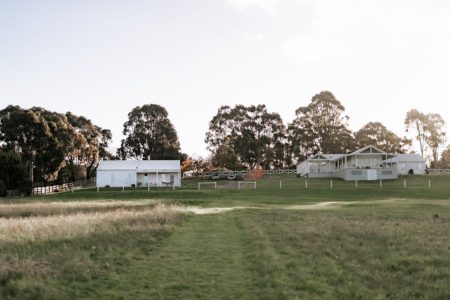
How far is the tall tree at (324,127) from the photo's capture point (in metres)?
93.9

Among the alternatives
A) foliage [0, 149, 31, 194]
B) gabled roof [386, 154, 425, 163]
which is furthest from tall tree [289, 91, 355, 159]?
foliage [0, 149, 31, 194]

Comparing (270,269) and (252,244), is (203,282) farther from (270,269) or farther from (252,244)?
(252,244)

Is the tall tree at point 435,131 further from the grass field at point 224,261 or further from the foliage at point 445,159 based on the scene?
the grass field at point 224,261

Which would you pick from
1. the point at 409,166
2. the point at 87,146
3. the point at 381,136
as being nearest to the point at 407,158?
the point at 409,166

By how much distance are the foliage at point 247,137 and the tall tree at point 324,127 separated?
3746 mm

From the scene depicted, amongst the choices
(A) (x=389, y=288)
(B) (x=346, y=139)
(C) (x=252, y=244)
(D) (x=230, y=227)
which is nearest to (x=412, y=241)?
(C) (x=252, y=244)

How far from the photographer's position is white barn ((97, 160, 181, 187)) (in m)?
66.9

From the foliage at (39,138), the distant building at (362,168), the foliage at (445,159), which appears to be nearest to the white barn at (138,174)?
the foliage at (39,138)

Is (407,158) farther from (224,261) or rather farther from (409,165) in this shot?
(224,261)

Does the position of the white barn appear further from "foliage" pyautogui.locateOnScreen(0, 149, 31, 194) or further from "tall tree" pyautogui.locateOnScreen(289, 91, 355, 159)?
"tall tree" pyautogui.locateOnScreen(289, 91, 355, 159)

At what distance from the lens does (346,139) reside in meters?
94.2

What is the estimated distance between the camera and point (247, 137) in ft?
304

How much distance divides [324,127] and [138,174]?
42.5m

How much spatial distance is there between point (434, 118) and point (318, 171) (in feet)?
127
